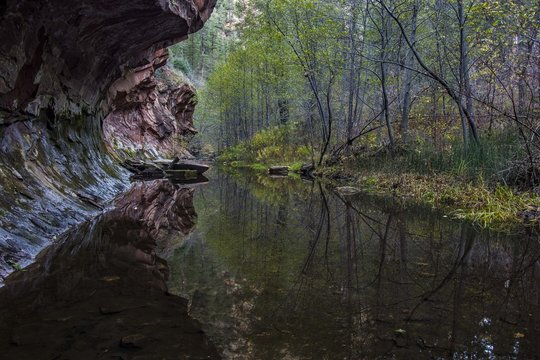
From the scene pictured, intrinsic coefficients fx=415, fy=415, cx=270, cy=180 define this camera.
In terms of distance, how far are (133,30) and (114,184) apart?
4169 millimetres

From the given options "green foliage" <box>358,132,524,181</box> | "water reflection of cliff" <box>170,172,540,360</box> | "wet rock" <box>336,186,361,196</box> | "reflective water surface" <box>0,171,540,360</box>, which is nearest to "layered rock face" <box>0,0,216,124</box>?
"reflective water surface" <box>0,171,540,360</box>

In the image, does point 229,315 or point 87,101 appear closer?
point 229,315

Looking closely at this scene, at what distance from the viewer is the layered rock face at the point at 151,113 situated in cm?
1931

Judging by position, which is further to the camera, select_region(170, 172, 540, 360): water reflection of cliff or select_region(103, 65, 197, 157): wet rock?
select_region(103, 65, 197, 157): wet rock

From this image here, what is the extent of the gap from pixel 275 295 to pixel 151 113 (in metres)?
24.0

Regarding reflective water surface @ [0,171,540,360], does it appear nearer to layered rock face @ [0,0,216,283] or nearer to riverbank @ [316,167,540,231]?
layered rock face @ [0,0,216,283]

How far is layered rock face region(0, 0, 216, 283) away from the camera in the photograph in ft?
18.4

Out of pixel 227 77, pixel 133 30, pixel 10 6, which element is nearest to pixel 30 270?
pixel 10 6

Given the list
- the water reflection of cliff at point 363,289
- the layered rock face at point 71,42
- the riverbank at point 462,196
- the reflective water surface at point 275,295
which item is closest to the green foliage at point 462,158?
the riverbank at point 462,196

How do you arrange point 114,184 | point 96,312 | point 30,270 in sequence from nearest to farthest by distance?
point 96,312, point 30,270, point 114,184

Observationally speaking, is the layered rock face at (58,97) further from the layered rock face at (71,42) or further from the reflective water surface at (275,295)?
the reflective water surface at (275,295)

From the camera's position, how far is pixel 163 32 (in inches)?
417

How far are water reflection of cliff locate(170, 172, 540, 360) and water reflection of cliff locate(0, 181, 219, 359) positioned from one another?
0.23 m

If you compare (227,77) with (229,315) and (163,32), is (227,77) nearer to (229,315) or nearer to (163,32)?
(163,32)
